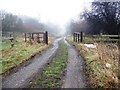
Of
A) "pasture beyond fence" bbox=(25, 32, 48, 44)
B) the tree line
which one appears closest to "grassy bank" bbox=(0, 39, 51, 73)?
"pasture beyond fence" bbox=(25, 32, 48, 44)

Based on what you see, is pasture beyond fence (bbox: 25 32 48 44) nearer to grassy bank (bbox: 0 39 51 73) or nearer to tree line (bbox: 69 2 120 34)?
grassy bank (bbox: 0 39 51 73)

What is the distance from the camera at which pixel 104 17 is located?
29.9 metres

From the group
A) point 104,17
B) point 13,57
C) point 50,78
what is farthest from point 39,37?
point 50,78

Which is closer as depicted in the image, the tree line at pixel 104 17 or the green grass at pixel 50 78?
the green grass at pixel 50 78

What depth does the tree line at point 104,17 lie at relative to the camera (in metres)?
28.5

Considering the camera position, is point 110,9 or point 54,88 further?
point 110,9

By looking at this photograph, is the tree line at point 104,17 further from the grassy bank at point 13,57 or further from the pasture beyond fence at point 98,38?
the grassy bank at point 13,57

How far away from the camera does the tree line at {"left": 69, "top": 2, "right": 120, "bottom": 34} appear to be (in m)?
28.5

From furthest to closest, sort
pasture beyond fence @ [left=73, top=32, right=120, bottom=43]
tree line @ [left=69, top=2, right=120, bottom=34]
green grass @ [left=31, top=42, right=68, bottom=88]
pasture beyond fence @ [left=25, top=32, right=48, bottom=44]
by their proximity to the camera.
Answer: tree line @ [left=69, top=2, right=120, bottom=34] → pasture beyond fence @ [left=25, top=32, right=48, bottom=44] → pasture beyond fence @ [left=73, top=32, right=120, bottom=43] → green grass @ [left=31, top=42, right=68, bottom=88]

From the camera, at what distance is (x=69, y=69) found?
938 centimetres

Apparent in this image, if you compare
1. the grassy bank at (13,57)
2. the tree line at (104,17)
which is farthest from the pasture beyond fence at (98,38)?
the tree line at (104,17)

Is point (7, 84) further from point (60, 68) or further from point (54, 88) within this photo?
point (60, 68)

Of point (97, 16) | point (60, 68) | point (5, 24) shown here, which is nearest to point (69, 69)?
point (60, 68)

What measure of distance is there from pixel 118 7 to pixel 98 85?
Result: 888 inches
